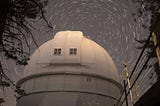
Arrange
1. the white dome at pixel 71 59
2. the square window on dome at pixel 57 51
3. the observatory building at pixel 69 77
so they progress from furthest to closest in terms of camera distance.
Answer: the square window on dome at pixel 57 51
the white dome at pixel 71 59
the observatory building at pixel 69 77

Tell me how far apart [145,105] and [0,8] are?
2.87 metres

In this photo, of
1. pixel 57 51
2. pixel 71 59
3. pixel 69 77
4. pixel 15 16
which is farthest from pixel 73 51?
pixel 15 16

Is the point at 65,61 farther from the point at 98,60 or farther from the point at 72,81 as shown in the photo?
the point at 98,60

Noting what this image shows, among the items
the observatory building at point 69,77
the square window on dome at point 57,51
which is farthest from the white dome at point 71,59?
the square window on dome at point 57,51

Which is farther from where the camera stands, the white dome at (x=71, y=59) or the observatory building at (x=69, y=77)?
the white dome at (x=71, y=59)

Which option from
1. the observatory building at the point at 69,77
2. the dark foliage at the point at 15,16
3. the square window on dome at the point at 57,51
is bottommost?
the observatory building at the point at 69,77

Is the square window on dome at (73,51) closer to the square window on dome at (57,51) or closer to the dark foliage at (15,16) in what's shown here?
the square window on dome at (57,51)

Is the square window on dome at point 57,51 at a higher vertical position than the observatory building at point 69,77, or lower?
higher

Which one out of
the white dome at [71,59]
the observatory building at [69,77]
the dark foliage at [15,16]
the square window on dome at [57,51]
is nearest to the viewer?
the dark foliage at [15,16]

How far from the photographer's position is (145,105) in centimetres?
439

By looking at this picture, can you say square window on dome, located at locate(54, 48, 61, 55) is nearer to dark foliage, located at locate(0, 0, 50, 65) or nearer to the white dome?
the white dome

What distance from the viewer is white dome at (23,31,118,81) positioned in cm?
1970

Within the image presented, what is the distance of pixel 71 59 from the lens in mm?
19891

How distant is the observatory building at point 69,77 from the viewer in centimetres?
1856
